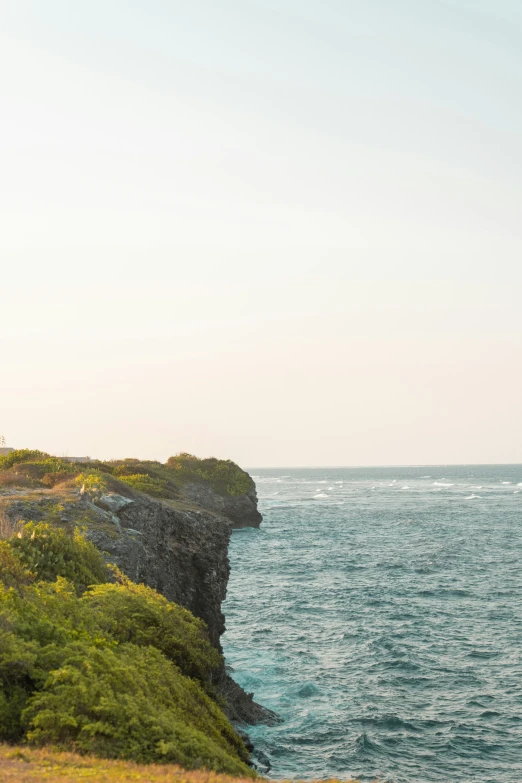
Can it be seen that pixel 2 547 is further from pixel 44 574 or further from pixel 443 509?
pixel 443 509

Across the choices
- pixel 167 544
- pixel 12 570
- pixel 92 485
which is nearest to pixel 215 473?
pixel 167 544

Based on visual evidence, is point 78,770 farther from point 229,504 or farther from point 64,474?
point 229,504

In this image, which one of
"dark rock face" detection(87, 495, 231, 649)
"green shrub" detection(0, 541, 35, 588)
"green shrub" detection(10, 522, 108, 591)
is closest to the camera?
"green shrub" detection(0, 541, 35, 588)

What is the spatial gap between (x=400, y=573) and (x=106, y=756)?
163 feet

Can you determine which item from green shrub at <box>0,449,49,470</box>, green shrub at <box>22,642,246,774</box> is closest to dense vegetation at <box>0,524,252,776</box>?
green shrub at <box>22,642,246,774</box>

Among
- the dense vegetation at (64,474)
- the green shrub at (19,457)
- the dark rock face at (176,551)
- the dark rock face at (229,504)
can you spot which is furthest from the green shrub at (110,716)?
the dark rock face at (229,504)

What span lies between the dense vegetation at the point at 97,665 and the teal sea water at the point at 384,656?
7.94 metres

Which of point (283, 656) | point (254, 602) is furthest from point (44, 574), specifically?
point (254, 602)

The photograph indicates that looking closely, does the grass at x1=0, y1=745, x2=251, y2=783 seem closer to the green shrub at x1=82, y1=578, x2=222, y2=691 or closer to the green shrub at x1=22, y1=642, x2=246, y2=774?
the green shrub at x1=22, y1=642, x2=246, y2=774

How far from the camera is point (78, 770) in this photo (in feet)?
34.3

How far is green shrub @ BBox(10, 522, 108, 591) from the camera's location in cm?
1956

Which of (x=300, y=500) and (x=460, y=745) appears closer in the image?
(x=460, y=745)

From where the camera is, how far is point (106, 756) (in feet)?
38.0

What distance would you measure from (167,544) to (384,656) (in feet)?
43.2
